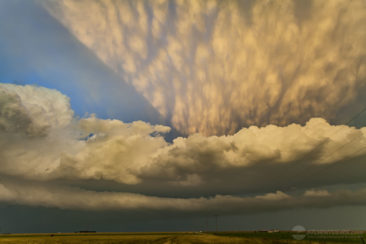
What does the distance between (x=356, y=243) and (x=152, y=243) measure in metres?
102

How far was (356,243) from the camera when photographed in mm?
137625

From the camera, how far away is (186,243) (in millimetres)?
129750

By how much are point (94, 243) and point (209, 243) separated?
60669 mm

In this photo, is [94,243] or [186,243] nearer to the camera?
[186,243]

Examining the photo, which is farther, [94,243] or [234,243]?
[94,243]

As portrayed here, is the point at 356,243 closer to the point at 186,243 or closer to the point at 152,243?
the point at 186,243

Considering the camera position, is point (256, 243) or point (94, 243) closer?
point (256, 243)

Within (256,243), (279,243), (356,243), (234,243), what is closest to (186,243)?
(234,243)

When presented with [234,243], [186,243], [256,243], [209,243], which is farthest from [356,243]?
[186,243]

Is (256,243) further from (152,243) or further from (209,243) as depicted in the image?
(152,243)

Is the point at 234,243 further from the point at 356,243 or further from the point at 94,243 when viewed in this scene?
the point at 94,243

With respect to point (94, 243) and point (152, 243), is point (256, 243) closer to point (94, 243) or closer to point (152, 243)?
point (152, 243)

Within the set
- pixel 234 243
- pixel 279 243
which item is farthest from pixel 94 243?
pixel 279 243

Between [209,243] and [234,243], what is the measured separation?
12.8 metres
